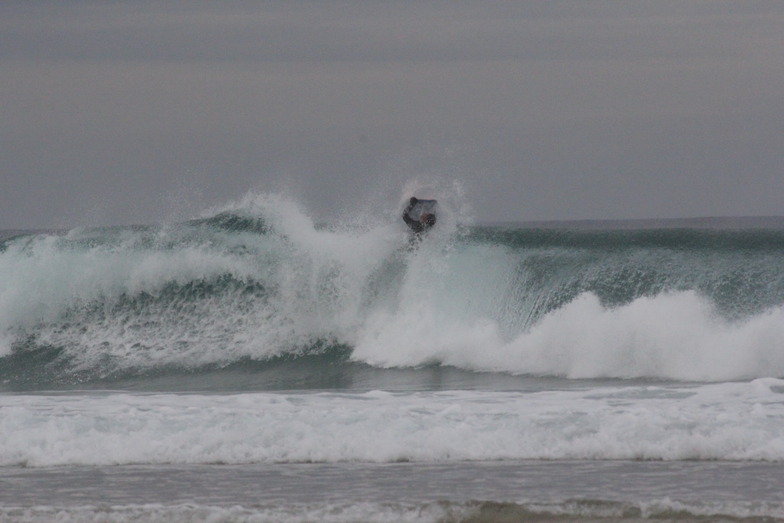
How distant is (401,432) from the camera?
Result: 10312 millimetres

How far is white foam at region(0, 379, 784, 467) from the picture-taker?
984 cm

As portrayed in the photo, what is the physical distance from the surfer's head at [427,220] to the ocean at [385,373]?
0.20m

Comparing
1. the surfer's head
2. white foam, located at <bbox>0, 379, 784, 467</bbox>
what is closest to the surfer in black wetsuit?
the surfer's head

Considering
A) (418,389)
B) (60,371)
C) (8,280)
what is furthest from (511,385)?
(8,280)

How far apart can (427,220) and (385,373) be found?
4.30 m

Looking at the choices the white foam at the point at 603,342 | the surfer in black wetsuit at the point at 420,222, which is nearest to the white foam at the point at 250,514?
the white foam at the point at 603,342

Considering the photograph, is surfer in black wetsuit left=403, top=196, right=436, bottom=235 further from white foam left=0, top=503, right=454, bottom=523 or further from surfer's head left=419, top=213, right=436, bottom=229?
white foam left=0, top=503, right=454, bottom=523

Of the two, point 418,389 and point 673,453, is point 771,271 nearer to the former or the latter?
point 418,389

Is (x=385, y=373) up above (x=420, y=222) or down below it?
below

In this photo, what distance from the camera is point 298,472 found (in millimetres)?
9445

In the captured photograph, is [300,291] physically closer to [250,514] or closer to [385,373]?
[385,373]

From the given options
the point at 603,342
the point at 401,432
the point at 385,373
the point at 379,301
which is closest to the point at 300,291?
the point at 379,301

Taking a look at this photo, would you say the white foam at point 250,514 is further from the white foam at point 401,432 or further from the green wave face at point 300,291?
the green wave face at point 300,291

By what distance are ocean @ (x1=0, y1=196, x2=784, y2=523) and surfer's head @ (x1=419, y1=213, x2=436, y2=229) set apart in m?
0.20
